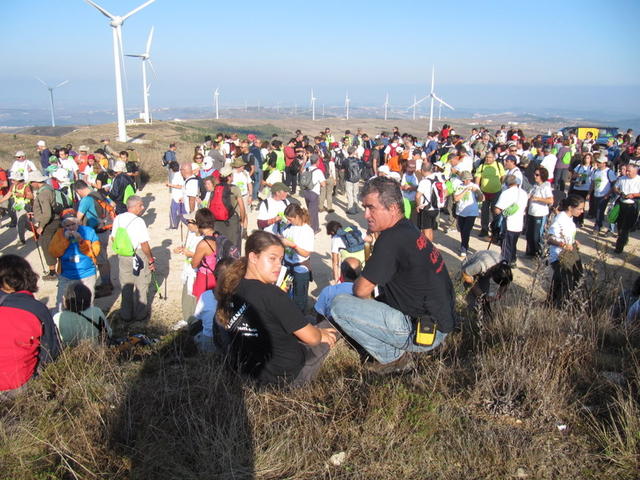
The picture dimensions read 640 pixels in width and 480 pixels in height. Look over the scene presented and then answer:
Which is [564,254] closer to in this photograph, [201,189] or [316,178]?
[316,178]

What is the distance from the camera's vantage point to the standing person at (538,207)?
874cm

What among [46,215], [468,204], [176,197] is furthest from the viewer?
[176,197]

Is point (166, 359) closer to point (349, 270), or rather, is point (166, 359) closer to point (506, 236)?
point (349, 270)

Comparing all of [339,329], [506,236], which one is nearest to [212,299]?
[339,329]

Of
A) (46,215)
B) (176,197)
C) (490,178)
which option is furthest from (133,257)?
(490,178)

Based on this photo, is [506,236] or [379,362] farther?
[506,236]

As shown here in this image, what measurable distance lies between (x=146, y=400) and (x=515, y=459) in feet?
7.86

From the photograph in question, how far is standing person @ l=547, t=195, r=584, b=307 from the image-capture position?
→ 5938 mm

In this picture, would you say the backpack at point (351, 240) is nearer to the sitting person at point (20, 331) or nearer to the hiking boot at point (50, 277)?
the sitting person at point (20, 331)

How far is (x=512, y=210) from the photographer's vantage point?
27.9ft

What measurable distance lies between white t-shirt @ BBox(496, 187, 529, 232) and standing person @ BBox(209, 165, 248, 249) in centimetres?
495

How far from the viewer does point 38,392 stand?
11.3 ft

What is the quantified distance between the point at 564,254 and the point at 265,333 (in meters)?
4.54

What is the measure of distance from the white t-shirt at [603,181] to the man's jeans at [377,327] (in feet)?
32.0
